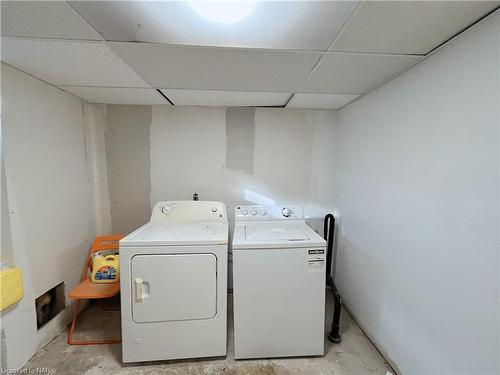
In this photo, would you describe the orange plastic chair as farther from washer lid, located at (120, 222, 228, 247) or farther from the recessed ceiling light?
the recessed ceiling light

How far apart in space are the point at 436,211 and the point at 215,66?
1.50m

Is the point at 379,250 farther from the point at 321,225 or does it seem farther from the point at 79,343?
the point at 79,343

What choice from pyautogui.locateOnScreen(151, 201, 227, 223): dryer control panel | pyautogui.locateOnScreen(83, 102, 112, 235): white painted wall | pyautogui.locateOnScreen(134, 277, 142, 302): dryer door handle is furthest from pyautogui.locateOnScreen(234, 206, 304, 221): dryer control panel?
pyautogui.locateOnScreen(83, 102, 112, 235): white painted wall

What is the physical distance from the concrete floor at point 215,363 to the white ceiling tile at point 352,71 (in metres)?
2.02

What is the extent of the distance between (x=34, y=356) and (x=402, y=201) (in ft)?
9.17

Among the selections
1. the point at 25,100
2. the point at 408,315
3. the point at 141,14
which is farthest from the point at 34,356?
the point at 408,315

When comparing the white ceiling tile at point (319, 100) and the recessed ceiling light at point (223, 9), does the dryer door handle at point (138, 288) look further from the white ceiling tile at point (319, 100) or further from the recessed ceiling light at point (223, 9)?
the white ceiling tile at point (319, 100)

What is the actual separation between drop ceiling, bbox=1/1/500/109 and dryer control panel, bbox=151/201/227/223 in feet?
3.32

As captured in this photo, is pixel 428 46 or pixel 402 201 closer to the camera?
pixel 428 46

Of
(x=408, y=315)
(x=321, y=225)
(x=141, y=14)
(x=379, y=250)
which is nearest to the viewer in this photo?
(x=141, y=14)

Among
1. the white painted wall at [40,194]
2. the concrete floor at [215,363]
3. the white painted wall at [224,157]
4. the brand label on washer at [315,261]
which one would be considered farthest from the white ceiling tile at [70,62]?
the concrete floor at [215,363]

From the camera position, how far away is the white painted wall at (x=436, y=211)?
0.92 metres

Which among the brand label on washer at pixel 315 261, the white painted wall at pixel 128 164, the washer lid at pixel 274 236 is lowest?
the brand label on washer at pixel 315 261

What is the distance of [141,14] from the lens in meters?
0.90
